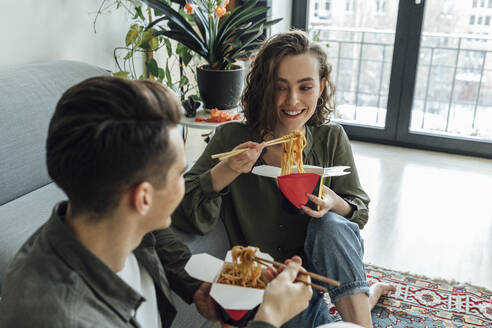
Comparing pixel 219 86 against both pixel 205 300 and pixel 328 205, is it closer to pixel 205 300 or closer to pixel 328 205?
pixel 328 205

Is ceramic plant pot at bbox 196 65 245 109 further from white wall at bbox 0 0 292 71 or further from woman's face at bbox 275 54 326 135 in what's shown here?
woman's face at bbox 275 54 326 135

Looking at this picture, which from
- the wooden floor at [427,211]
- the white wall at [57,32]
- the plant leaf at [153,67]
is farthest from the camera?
the plant leaf at [153,67]

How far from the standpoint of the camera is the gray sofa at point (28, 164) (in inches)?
55.2

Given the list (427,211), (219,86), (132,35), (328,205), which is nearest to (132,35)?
(132,35)

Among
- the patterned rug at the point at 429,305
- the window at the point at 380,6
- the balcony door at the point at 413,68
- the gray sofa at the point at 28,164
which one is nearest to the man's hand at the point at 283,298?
the gray sofa at the point at 28,164

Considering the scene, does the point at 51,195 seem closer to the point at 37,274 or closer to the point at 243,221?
the point at 243,221

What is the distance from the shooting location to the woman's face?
148 cm

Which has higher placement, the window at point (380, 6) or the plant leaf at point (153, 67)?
the window at point (380, 6)

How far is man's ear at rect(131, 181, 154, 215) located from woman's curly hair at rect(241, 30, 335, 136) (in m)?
0.80

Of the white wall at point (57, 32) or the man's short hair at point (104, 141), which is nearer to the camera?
the man's short hair at point (104, 141)

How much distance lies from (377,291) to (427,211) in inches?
36.2

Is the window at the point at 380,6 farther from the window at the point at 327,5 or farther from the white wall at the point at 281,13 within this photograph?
the white wall at the point at 281,13

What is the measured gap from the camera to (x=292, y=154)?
137cm

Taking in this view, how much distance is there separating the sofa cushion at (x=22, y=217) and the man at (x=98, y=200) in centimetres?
52
